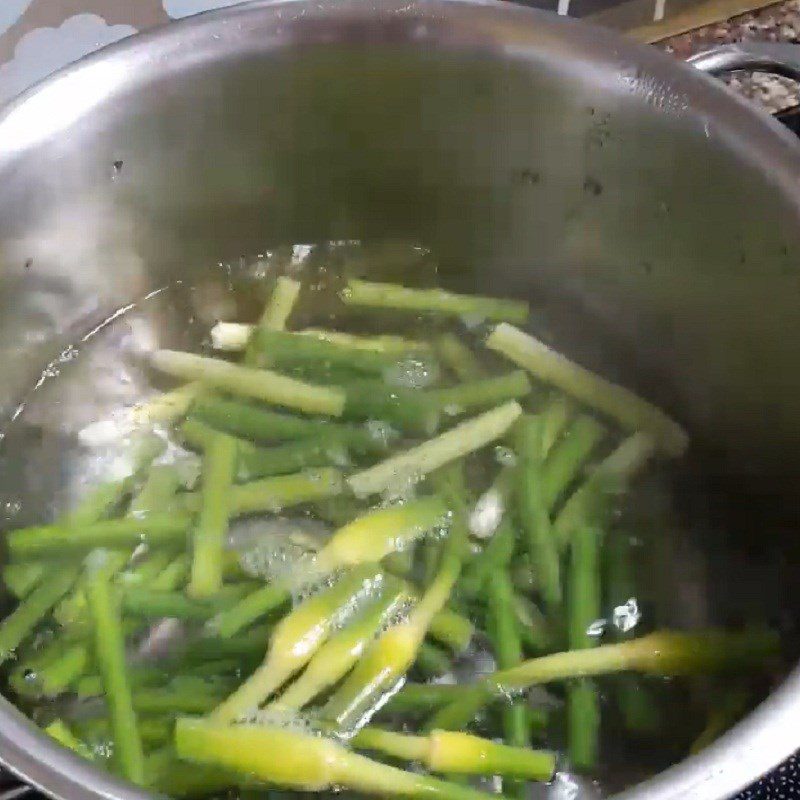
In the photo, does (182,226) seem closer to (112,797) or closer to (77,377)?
(77,377)

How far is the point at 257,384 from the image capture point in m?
0.96

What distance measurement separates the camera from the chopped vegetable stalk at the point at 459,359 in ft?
3.28

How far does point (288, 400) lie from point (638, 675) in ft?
1.34

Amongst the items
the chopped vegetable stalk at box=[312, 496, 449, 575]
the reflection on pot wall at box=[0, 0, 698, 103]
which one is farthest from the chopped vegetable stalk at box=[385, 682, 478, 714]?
the reflection on pot wall at box=[0, 0, 698, 103]

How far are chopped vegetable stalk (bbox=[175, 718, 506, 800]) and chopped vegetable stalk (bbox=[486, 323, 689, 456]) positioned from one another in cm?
44

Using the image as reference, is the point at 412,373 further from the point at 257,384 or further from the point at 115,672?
the point at 115,672

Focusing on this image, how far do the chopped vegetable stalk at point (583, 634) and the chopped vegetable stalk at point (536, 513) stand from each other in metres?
0.02

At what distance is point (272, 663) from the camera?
747 millimetres

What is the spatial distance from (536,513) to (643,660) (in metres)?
0.16

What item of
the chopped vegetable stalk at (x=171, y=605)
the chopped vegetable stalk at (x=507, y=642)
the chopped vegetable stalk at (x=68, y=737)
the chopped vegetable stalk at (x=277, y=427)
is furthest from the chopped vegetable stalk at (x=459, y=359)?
the chopped vegetable stalk at (x=68, y=737)

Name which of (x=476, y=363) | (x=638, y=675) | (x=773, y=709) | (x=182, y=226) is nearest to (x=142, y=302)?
A: (x=182, y=226)

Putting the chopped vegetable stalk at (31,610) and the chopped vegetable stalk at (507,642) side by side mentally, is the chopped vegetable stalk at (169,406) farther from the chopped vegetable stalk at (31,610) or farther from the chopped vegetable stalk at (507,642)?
the chopped vegetable stalk at (507,642)

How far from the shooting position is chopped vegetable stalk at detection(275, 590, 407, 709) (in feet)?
2.42

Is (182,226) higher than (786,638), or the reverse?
(182,226)
